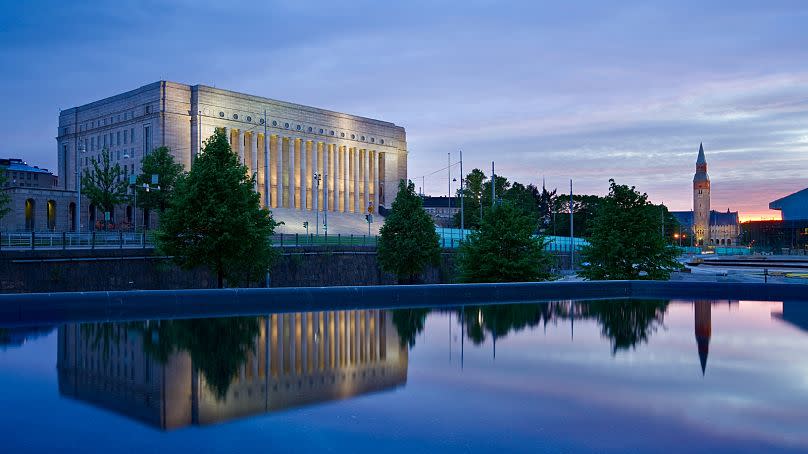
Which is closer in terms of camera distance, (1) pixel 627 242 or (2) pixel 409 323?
(2) pixel 409 323

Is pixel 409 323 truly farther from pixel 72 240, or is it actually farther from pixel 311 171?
pixel 311 171

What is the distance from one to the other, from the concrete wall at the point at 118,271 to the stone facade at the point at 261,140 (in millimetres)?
23955

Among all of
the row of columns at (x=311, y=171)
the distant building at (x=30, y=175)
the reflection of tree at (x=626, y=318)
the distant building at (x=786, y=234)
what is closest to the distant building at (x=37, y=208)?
the row of columns at (x=311, y=171)

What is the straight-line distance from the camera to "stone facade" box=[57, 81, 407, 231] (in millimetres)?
78000

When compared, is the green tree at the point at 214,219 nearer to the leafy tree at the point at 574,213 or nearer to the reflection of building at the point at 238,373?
the reflection of building at the point at 238,373

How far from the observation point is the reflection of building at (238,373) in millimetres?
9483

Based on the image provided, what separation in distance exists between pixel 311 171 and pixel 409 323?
265ft

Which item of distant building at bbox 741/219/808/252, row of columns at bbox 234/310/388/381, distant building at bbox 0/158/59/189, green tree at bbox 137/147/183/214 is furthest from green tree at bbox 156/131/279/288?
distant building at bbox 741/219/808/252

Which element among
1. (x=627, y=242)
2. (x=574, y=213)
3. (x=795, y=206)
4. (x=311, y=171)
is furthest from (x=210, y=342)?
(x=795, y=206)

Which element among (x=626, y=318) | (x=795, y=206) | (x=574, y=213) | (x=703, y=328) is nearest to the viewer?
(x=703, y=328)

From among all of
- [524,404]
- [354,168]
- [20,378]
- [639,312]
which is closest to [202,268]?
[639,312]

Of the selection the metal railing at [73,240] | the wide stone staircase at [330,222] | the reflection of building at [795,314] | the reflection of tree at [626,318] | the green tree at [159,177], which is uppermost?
the green tree at [159,177]

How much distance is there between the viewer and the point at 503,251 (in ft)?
104

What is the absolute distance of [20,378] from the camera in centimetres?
1109
